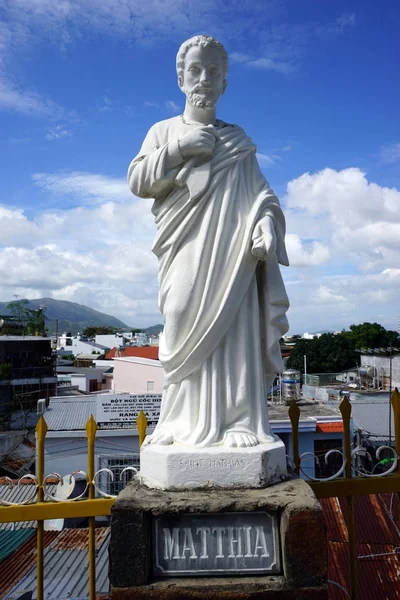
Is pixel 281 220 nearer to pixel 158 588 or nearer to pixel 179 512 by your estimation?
pixel 179 512

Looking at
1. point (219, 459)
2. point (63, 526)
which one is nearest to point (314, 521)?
point (219, 459)

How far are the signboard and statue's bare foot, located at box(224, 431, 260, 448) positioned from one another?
11169mm

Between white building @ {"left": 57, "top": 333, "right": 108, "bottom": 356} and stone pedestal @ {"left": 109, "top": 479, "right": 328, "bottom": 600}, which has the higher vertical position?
stone pedestal @ {"left": 109, "top": 479, "right": 328, "bottom": 600}

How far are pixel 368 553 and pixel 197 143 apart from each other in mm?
4835

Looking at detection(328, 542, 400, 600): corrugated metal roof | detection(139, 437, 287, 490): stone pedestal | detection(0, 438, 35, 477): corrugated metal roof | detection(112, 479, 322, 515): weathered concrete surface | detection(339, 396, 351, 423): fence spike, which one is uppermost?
detection(339, 396, 351, 423): fence spike

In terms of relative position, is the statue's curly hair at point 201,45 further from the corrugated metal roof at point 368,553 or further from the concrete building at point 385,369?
the concrete building at point 385,369

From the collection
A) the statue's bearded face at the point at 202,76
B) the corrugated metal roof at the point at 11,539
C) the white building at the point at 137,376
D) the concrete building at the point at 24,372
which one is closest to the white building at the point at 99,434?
the corrugated metal roof at the point at 11,539

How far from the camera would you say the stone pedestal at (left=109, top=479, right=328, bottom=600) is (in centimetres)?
233

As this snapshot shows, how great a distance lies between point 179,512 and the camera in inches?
96.1

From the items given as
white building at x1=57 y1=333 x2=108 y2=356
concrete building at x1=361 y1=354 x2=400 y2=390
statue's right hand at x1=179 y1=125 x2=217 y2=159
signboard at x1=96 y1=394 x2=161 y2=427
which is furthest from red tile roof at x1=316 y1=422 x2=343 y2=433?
white building at x1=57 y1=333 x2=108 y2=356

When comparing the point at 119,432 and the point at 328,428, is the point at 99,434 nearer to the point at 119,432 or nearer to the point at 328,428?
the point at 119,432

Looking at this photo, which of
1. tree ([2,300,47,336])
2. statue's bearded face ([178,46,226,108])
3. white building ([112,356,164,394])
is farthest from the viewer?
tree ([2,300,47,336])

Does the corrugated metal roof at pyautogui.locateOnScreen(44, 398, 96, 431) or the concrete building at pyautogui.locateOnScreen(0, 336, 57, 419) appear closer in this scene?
the corrugated metal roof at pyautogui.locateOnScreen(44, 398, 96, 431)

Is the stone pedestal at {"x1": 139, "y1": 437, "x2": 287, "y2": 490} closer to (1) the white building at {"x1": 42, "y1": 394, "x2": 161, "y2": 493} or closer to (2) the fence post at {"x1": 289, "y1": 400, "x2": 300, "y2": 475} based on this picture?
(2) the fence post at {"x1": 289, "y1": 400, "x2": 300, "y2": 475}
